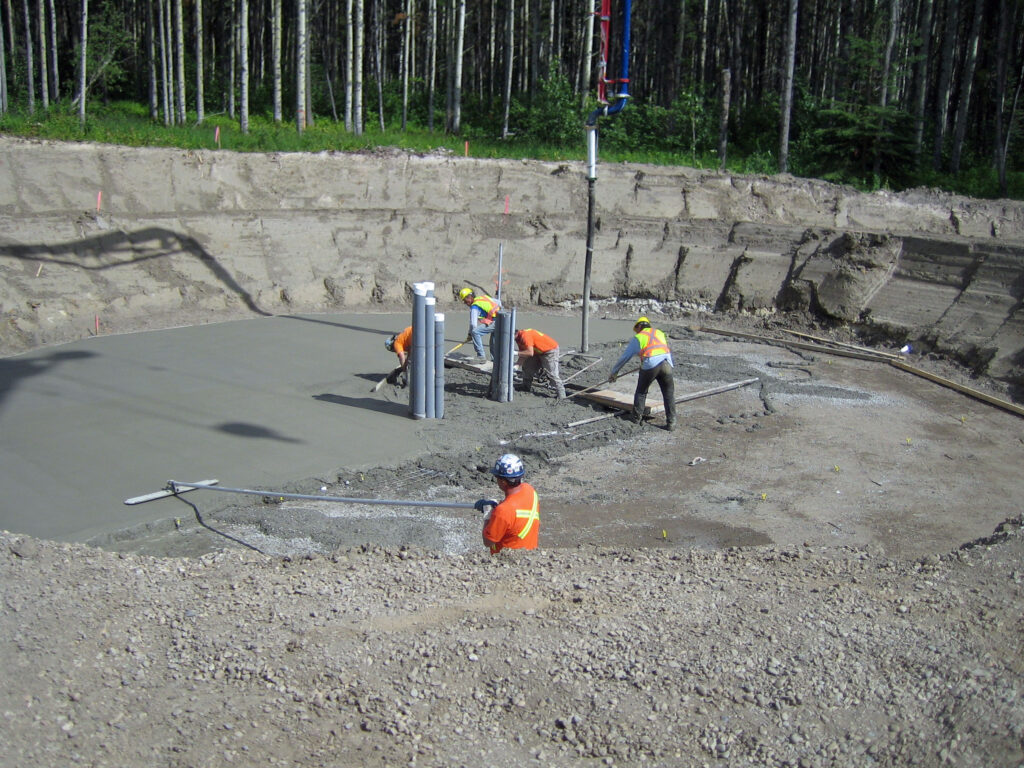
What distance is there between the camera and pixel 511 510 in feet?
19.0

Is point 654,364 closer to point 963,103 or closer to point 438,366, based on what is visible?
point 438,366

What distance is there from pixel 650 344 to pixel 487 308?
9.54 ft

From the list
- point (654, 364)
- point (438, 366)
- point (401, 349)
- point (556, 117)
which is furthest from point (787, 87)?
point (438, 366)

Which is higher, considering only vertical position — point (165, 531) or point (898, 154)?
point (898, 154)

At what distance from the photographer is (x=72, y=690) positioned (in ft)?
14.9

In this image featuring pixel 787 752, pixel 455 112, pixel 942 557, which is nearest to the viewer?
pixel 787 752

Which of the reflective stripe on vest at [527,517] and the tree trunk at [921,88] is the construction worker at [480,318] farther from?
the tree trunk at [921,88]

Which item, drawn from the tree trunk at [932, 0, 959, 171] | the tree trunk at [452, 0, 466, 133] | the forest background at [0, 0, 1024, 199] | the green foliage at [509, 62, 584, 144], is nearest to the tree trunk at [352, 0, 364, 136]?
the forest background at [0, 0, 1024, 199]

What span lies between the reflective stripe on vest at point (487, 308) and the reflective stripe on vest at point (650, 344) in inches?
105

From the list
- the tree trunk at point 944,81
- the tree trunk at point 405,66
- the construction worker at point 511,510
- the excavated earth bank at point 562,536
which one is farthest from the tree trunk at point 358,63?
the construction worker at point 511,510

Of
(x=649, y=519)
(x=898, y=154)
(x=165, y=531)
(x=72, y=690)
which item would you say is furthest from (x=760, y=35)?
(x=72, y=690)

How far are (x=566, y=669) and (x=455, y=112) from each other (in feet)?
76.1

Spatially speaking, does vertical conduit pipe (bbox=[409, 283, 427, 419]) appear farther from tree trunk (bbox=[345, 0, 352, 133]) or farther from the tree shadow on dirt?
tree trunk (bbox=[345, 0, 352, 133])

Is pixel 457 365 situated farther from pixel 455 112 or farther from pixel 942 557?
pixel 455 112
